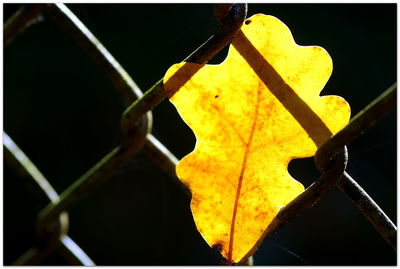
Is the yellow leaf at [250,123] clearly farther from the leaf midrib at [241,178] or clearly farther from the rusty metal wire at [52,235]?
the rusty metal wire at [52,235]

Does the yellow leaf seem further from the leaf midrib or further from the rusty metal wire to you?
the rusty metal wire

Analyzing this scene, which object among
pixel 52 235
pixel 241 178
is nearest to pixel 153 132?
pixel 52 235

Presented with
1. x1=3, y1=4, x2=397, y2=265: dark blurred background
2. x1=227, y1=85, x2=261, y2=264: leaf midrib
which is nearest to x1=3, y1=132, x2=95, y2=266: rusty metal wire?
x1=227, y1=85, x2=261, y2=264: leaf midrib

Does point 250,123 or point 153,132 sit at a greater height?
point 250,123

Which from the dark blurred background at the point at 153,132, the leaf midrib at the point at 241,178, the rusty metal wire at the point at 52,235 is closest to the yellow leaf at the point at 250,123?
the leaf midrib at the point at 241,178

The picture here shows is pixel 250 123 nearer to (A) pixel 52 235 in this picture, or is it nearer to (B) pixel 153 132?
(A) pixel 52 235

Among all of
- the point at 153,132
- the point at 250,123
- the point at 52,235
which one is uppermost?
the point at 250,123
